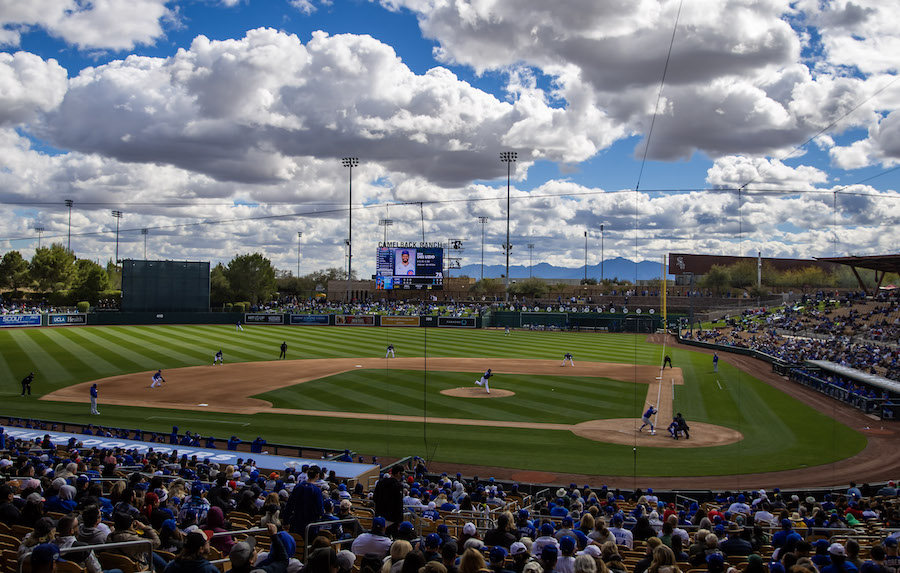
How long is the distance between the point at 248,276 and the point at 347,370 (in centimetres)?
7951

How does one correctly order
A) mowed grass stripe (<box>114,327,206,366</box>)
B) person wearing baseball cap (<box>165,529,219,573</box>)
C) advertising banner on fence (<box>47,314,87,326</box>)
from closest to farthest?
1. person wearing baseball cap (<box>165,529,219,573</box>)
2. mowed grass stripe (<box>114,327,206,366</box>)
3. advertising banner on fence (<box>47,314,87,326</box>)

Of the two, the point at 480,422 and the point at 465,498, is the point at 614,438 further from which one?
the point at 465,498

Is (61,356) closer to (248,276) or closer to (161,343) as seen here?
(161,343)

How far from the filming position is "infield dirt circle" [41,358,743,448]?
26109 mm

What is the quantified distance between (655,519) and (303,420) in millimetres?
19072

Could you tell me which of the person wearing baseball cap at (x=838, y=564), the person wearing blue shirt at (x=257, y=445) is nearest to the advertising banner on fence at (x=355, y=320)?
the person wearing blue shirt at (x=257, y=445)

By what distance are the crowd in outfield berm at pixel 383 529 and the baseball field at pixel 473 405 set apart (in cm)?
619

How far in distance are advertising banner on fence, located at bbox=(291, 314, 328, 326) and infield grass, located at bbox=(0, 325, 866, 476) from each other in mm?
24983

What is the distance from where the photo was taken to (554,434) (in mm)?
25719

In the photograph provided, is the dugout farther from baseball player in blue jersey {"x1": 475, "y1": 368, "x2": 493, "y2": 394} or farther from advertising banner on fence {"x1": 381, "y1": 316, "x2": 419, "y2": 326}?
baseball player in blue jersey {"x1": 475, "y1": 368, "x2": 493, "y2": 394}

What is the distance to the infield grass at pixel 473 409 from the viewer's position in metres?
22.6

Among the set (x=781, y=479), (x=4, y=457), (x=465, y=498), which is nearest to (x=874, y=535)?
(x=465, y=498)

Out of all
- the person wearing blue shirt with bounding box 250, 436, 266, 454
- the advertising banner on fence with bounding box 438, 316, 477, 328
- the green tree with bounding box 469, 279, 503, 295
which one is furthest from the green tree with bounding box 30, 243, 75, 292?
the person wearing blue shirt with bounding box 250, 436, 266, 454

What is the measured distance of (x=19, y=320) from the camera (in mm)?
67562
